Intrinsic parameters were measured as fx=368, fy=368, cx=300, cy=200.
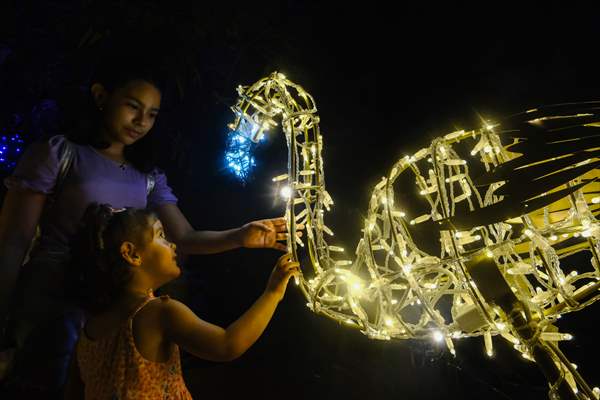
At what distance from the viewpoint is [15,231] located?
873mm

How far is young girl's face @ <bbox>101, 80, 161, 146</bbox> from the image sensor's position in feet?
3.32

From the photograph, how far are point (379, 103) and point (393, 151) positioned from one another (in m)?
0.29

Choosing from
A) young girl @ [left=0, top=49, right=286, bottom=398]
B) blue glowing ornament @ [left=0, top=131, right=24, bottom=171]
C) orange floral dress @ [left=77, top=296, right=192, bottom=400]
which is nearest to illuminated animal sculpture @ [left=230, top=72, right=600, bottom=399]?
young girl @ [left=0, top=49, right=286, bottom=398]

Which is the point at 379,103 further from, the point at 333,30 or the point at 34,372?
the point at 34,372

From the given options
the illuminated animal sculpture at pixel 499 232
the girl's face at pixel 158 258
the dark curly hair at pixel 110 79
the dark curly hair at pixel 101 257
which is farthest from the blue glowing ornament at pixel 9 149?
the illuminated animal sculpture at pixel 499 232

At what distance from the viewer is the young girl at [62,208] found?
87cm

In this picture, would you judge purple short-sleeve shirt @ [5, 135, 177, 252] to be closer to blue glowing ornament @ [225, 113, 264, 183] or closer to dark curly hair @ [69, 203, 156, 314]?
dark curly hair @ [69, 203, 156, 314]

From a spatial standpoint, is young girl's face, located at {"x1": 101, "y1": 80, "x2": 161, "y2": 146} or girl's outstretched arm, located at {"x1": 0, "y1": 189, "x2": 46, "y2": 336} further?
young girl's face, located at {"x1": 101, "y1": 80, "x2": 161, "y2": 146}

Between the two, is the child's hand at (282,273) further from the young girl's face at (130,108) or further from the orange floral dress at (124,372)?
the young girl's face at (130,108)

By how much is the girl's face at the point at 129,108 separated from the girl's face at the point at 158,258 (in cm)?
31

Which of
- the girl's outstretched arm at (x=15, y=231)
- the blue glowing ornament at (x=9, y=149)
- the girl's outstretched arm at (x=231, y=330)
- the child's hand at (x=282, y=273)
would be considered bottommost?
the girl's outstretched arm at (x=231, y=330)

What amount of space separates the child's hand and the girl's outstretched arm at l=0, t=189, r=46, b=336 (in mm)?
614

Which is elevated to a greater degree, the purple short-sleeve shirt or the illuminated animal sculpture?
the purple short-sleeve shirt

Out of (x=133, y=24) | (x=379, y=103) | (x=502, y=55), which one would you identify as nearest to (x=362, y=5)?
(x=379, y=103)
